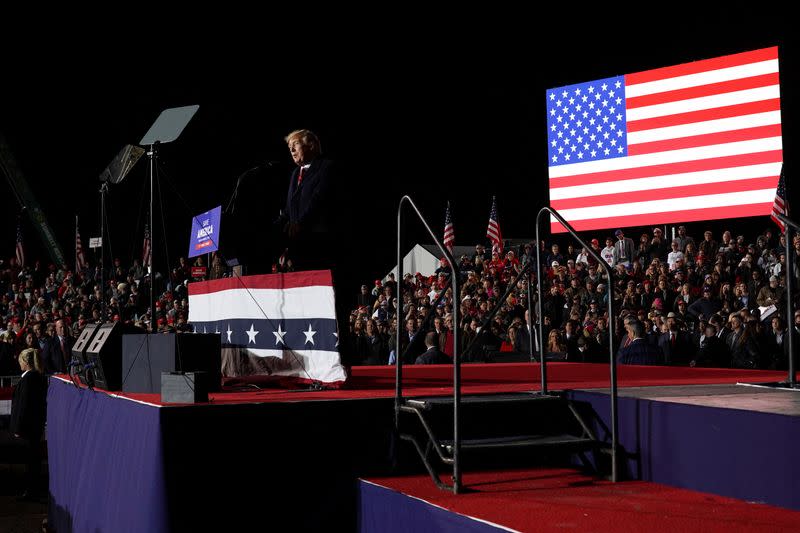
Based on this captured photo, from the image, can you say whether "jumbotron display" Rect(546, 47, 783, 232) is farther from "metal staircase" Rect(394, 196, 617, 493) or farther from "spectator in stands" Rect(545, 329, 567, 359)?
"metal staircase" Rect(394, 196, 617, 493)

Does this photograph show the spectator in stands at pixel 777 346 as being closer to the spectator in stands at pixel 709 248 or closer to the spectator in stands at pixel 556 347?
the spectator in stands at pixel 556 347

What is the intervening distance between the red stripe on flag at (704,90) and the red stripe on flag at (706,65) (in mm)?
260

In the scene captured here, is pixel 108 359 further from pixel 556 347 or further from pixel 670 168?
pixel 670 168

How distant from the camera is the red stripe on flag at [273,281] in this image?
5.21 m

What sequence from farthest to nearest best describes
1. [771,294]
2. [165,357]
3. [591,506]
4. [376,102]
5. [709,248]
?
[376,102] < [709,248] < [771,294] < [165,357] < [591,506]

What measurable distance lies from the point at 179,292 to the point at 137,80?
25.1 feet

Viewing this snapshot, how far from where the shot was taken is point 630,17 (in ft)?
59.8

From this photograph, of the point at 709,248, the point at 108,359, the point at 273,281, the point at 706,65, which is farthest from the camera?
the point at 706,65

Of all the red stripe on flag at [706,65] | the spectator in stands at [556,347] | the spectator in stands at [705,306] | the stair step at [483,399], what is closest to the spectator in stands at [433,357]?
the spectator in stands at [556,347]

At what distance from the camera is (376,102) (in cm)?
2358

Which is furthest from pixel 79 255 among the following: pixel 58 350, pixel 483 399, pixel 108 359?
pixel 483 399

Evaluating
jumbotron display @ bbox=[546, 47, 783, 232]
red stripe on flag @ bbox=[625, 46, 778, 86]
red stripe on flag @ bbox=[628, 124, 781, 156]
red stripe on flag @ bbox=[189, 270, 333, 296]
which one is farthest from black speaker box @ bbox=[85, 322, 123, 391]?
red stripe on flag @ bbox=[625, 46, 778, 86]

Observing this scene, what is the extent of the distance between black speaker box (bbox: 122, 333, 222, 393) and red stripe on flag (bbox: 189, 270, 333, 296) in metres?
0.67

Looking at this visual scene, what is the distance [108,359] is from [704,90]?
11.5 metres
